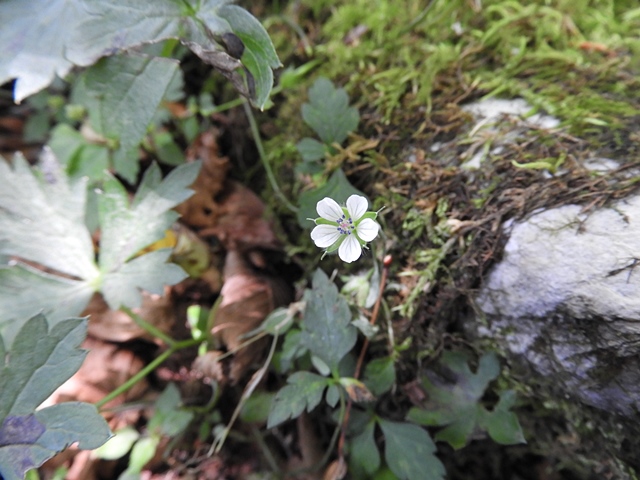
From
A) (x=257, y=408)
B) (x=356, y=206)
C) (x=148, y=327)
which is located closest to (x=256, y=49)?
(x=356, y=206)

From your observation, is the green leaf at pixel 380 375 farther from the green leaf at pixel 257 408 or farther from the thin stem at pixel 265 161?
the thin stem at pixel 265 161

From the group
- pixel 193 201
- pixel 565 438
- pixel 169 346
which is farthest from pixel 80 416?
pixel 565 438

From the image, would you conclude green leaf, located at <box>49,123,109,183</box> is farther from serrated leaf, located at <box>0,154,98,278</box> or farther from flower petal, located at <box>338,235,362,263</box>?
flower petal, located at <box>338,235,362,263</box>

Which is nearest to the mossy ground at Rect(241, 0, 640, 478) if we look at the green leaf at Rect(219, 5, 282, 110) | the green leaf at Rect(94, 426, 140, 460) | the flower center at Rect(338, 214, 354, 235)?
the flower center at Rect(338, 214, 354, 235)

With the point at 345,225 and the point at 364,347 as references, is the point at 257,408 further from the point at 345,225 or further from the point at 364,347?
the point at 345,225

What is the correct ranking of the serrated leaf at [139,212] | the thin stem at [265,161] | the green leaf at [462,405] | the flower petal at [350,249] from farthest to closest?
1. the thin stem at [265,161]
2. the serrated leaf at [139,212]
3. the green leaf at [462,405]
4. the flower petal at [350,249]

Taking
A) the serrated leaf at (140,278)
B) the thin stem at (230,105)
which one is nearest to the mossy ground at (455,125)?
the thin stem at (230,105)

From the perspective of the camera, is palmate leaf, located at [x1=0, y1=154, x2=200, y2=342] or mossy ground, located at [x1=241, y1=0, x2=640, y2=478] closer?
mossy ground, located at [x1=241, y1=0, x2=640, y2=478]
